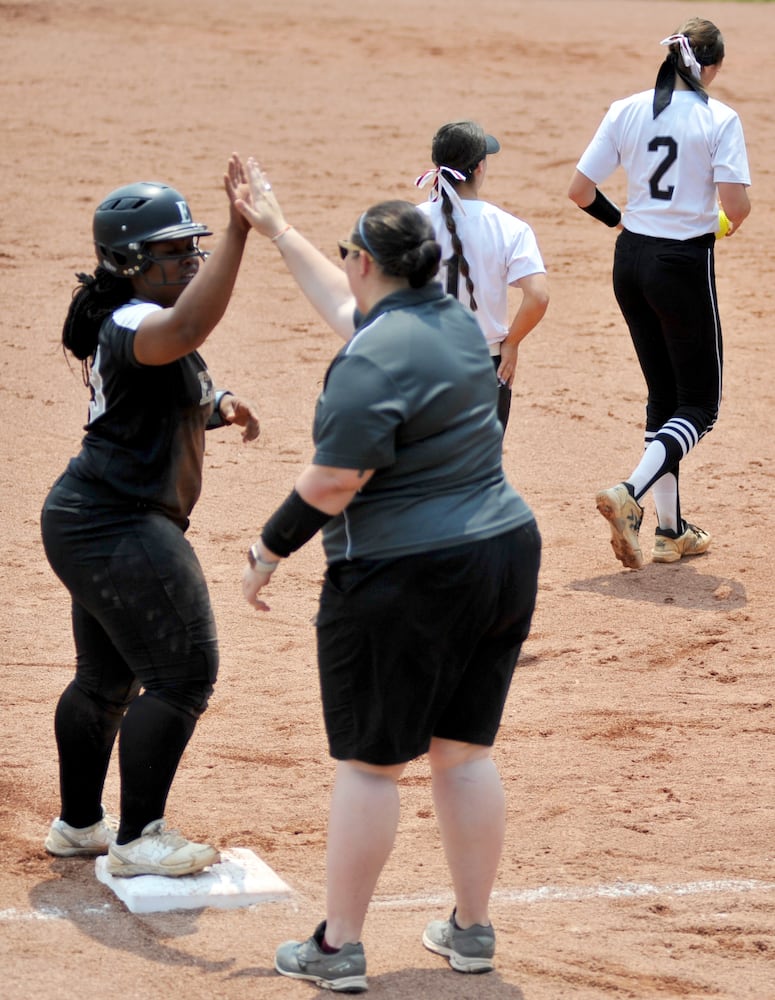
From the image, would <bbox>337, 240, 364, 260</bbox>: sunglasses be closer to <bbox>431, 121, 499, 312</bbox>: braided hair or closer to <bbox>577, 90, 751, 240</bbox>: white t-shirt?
<bbox>431, 121, 499, 312</bbox>: braided hair

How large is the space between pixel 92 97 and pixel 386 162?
404cm

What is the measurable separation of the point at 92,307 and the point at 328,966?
182cm

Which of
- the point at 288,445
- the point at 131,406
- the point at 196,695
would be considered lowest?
the point at 288,445

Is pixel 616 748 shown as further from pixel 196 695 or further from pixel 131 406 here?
pixel 131 406

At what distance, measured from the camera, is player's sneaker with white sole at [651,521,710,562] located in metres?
7.00

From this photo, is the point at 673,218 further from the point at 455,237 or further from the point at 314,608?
the point at 314,608

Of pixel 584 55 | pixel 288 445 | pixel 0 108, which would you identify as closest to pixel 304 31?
pixel 584 55

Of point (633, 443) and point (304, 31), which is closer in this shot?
point (633, 443)

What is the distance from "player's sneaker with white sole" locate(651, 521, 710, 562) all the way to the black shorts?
367 cm

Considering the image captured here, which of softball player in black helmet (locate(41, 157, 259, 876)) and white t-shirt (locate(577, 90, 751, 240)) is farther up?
white t-shirt (locate(577, 90, 751, 240))

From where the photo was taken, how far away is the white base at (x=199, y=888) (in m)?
3.85

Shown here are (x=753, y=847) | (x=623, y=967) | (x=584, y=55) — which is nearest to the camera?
(x=623, y=967)

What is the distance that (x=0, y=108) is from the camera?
15.5 meters

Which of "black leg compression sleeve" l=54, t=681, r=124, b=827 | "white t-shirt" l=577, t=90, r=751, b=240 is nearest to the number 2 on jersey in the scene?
"white t-shirt" l=577, t=90, r=751, b=240
